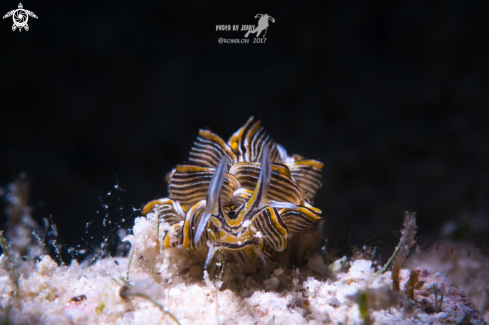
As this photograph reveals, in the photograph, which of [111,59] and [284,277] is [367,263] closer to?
[284,277]

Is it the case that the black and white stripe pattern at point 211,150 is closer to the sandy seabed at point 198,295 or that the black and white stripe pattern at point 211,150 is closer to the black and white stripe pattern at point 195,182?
the black and white stripe pattern at point 195,182

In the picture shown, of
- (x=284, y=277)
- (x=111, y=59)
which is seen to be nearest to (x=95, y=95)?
(x=111, y=59)

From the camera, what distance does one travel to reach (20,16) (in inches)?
163

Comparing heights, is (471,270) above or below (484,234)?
below

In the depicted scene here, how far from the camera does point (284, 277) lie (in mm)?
2273

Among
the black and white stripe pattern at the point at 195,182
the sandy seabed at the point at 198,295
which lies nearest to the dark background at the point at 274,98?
the sandy seabed at the point at 198,295

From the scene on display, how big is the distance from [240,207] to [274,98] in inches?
124

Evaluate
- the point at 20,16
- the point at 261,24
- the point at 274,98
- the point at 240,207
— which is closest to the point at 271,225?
the point at 240,207

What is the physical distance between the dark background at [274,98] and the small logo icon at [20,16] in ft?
0.24

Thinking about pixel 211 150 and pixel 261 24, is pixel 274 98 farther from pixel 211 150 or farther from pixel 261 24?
pixel 211 150

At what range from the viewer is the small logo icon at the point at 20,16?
4.02 m

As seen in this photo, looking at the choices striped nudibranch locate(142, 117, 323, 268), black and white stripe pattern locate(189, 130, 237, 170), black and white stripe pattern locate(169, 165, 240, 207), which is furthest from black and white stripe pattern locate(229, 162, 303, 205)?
black and white stripe pattern locate(189, 130, 237, 170)

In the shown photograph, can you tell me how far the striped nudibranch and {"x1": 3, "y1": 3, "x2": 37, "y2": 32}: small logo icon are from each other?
3.97m

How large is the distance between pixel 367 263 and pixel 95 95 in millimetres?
4879
